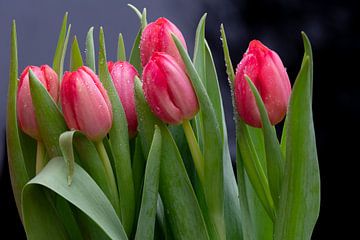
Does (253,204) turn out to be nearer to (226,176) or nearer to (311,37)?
(226,176)

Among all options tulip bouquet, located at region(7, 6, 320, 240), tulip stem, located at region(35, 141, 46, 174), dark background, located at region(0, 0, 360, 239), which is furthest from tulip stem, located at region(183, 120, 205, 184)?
dark background, located at region(0, 0, 360, 239)

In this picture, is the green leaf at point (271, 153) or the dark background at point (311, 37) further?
the dark background at point (311, 37)

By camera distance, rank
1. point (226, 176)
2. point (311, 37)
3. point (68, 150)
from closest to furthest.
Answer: point (68, 150)
point (226, 176)
point (311, 37)

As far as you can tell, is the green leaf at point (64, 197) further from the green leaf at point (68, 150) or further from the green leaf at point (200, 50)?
the green leaf at point (200, 50)

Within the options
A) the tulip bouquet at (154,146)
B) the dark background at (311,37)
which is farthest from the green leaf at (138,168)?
the dark background at (311,37)

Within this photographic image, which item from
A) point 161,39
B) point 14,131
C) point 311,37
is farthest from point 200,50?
point 311,37

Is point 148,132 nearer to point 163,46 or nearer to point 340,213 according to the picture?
point 163,46

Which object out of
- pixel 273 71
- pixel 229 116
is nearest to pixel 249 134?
pixel 273 71
